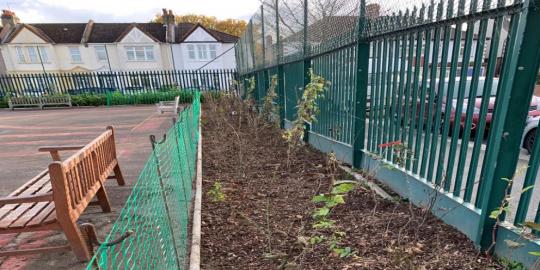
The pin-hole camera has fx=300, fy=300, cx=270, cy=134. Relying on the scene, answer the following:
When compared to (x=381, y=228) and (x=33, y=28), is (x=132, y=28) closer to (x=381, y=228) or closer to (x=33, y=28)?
(x=33, y=28)

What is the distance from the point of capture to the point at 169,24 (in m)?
37.0

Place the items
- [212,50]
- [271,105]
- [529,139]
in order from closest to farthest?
[529,139], [271,105], [212,50]

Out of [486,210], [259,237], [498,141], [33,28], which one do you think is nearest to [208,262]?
[259,237]

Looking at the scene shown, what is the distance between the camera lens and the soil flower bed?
2434mm

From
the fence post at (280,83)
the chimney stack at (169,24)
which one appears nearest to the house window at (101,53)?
the chimney stack at (169,24)

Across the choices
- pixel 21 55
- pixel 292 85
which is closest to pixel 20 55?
pixel 21 55

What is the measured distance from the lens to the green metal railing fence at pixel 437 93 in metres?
2.08

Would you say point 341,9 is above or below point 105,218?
above

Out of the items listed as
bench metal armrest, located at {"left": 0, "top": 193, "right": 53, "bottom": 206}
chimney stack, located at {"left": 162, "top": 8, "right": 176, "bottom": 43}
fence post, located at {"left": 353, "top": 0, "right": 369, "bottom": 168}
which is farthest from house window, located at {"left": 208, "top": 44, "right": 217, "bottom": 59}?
bench metal armrest, located at {"left": 0, "top": 193, "right": 53, "bottom": 206}

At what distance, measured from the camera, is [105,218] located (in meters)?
3.43

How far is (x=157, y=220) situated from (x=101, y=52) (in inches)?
1539

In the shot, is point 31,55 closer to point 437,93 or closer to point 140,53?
point 140,53

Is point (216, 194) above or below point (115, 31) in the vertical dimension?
below

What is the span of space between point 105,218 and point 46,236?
550 mm
